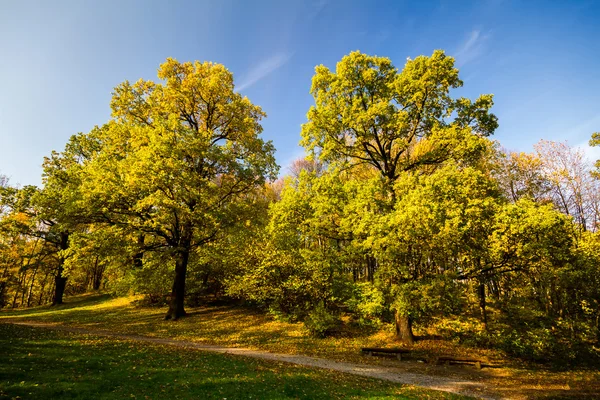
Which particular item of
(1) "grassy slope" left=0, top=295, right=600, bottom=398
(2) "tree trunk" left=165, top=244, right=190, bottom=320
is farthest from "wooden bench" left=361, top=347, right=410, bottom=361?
(2) "tree trunk" left=165, top=244, right=190, bottom=320

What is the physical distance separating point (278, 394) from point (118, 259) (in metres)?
15.9

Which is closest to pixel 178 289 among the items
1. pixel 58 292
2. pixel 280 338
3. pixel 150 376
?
pixel 280 338

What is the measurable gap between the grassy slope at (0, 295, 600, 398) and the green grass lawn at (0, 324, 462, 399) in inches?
160

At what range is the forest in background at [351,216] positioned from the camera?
563 inches

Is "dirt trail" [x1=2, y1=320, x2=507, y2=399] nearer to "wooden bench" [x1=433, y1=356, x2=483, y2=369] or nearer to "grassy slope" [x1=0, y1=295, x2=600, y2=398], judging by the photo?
"grassy slope" [x1=0, y1=295, x2=600, y2=398]

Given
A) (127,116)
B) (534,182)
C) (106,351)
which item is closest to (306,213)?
(106,351)

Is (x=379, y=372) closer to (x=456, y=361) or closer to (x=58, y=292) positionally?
(x=456, y=361)

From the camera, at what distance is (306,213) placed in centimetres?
1905

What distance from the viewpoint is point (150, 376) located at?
31.7 ft

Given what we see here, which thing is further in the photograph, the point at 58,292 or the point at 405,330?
the point at 58,292

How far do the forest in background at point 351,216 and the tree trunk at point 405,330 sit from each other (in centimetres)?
8

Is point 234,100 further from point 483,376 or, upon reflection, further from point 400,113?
point 483,376

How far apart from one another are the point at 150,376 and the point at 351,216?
1145 cm

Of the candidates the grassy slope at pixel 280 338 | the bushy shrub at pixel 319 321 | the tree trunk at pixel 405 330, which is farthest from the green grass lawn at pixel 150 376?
the tree trunk at pixel 405 330
